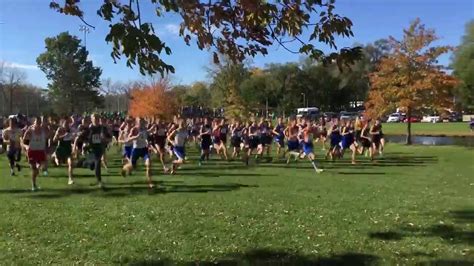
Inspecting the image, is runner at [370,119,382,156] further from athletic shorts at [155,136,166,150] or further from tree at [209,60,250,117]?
tree at [209,60,250,117]

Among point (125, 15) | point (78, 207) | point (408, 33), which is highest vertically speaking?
point (408, 33)

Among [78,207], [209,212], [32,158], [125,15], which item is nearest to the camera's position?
[125,15]

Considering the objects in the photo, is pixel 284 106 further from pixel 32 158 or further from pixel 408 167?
pixel 32 158

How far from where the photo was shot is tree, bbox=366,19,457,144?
3328 centimetres

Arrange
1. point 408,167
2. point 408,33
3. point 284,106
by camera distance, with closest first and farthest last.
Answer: point 408,167 → point 408,33 → point 284,106

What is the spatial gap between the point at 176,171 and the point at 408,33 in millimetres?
21288

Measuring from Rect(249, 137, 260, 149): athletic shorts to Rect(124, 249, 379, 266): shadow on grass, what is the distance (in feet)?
53.8

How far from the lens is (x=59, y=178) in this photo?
1569cm

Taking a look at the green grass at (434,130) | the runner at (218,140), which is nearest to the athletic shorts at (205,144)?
the runner at (218,140)

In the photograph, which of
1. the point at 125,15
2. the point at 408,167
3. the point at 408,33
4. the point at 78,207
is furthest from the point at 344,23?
the point at 408,33

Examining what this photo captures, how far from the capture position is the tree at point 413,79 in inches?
1310

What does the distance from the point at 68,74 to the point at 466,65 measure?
5144 centimetres

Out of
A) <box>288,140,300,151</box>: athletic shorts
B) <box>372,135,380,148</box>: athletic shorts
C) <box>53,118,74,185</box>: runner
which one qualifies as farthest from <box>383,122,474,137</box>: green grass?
<box>53,118,74,185</box>: runner

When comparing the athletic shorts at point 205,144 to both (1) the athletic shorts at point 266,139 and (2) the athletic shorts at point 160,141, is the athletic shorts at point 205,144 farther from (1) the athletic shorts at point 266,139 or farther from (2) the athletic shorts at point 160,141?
(1) the athletic shorts at point 266,139
